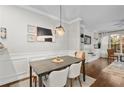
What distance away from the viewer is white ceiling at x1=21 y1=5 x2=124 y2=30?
58.1 inches

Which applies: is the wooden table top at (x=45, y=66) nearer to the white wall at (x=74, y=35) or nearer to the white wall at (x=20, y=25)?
the white wall at (x=20, y=25)

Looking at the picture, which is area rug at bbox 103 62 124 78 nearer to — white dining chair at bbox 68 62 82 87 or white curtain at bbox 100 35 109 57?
white curtain at bbox 100 35 109 57

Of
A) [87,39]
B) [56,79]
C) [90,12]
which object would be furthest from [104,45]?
[56,79]

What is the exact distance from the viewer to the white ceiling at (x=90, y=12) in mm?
1477

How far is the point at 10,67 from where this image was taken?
1.60m

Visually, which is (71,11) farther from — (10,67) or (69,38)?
(10,67)

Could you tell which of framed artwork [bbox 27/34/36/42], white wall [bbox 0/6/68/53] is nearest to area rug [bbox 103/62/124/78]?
white wall [bbox 0/6/68/53]

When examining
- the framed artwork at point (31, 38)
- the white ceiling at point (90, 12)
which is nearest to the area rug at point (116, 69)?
the white ceiling at point (90, 12)

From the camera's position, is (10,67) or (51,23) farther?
(51,23)

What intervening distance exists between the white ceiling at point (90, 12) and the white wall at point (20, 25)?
20 centimetres

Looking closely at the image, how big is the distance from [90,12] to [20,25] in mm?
1524

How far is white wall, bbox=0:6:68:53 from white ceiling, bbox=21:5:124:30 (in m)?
0.20
